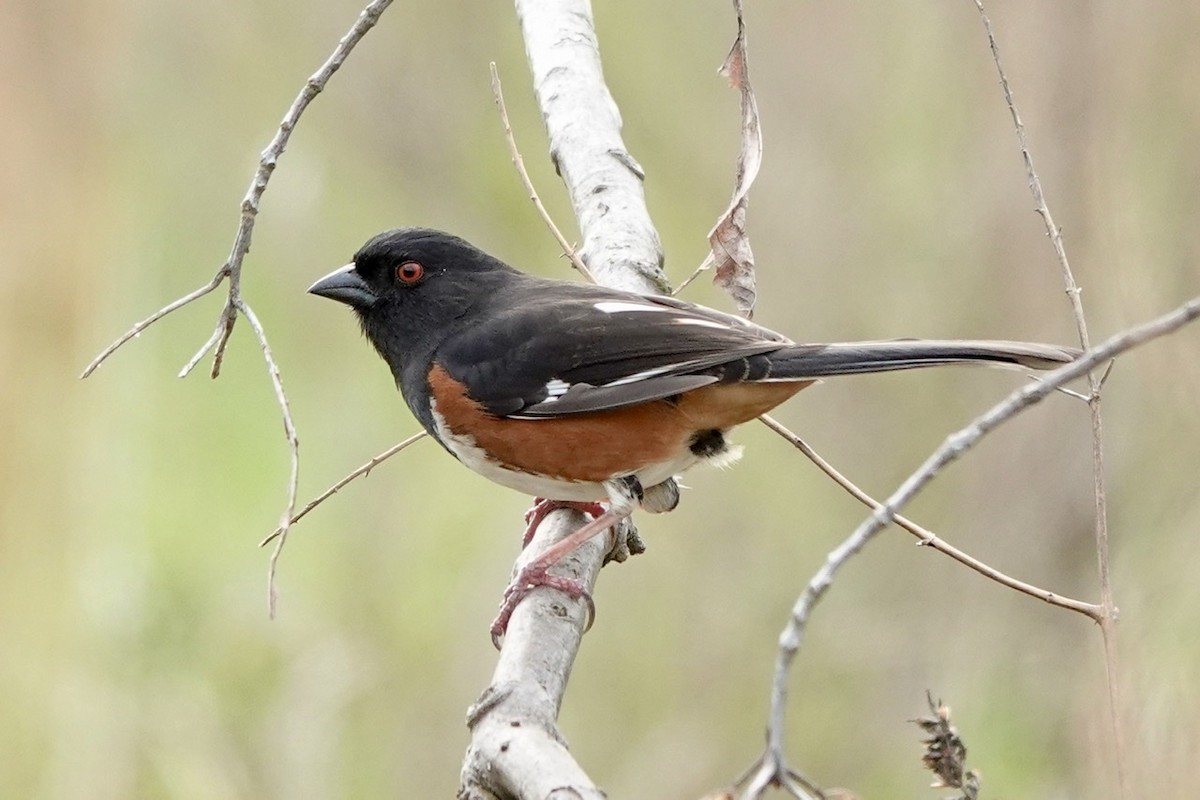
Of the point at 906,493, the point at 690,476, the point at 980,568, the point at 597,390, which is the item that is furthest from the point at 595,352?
the point at 690,476

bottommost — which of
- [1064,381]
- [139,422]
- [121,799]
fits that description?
[1064,381]

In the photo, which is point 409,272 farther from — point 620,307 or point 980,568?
point 980,568

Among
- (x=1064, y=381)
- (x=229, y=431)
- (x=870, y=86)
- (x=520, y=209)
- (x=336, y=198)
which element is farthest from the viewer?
(x=229, y=431)

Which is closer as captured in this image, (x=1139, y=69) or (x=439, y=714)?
(x=1139, y=69)

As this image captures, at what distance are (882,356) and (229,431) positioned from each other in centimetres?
577

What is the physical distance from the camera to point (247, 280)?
6977mm

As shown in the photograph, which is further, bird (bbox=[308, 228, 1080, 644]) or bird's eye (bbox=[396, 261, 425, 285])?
bird's eye (bbox=[396, 261, 425, 285])

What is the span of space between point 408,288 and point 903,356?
1233 millimetres

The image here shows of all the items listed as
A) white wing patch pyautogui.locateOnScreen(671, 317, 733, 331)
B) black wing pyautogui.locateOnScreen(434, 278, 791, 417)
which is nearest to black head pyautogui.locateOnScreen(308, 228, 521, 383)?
Result: black wing pyautogui.locateOnScreen(434, 278, 791, 417)

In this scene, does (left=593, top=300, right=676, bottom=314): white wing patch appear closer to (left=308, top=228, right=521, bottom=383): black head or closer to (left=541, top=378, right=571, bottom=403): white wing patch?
(left=541, top=378, right=571, bottom=403): white wing patch

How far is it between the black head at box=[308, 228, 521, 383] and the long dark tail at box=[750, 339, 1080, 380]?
31.6 inches

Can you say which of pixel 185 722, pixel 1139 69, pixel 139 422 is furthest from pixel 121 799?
pixel 1139 69

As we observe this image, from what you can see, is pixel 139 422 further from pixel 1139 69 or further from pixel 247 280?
pixel 1139 69

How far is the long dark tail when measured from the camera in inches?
81.6
